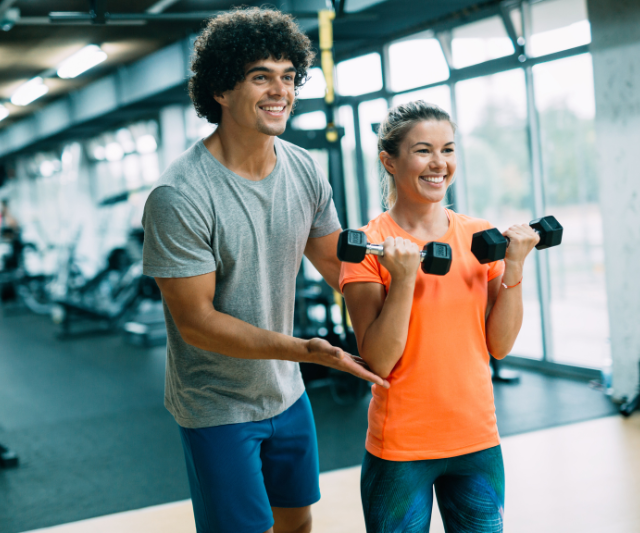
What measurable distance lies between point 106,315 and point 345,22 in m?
3.18

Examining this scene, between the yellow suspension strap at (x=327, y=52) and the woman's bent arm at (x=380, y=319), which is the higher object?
the yellow suspension strap at (x=327, y=52)

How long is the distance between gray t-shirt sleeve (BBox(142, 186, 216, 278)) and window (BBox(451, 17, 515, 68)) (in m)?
3.89

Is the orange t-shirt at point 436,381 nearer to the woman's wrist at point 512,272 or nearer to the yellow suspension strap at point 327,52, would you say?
the woman's wrist at point 512,272

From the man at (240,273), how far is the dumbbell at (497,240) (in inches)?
12.3

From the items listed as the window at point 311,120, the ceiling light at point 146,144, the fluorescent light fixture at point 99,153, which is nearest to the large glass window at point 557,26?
the window at point 311,120

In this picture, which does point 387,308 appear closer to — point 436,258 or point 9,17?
point 436,258

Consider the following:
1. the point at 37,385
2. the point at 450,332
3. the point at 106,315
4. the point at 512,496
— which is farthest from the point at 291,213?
the point at 106,315

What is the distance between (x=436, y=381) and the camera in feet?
3.90

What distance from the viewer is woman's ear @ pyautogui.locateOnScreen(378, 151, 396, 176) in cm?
132

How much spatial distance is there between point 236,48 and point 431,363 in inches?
29.1

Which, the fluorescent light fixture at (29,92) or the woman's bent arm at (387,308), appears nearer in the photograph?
the woman's bent arm at (387,308)

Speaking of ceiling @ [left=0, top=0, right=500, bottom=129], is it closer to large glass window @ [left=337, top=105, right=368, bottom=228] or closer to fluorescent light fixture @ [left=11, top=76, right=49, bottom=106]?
fluorescent light fixture @ [left=11, top=76, right=49, bottom=106]

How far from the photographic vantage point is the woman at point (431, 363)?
119cm

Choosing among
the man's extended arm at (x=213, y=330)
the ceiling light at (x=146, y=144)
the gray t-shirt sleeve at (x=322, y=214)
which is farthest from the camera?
the ceiling light at (x=146, y=144)
